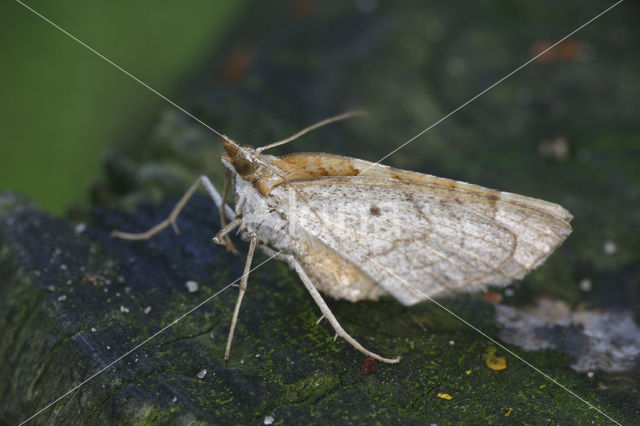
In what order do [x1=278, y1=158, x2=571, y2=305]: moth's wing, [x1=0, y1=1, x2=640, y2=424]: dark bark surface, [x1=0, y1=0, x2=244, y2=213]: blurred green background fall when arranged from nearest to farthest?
[x1=0, y1=1, x2=640, y2=424]: dark bark surface
[x1=278, y1=158, x2=571, y2=305]: moth's wing
[x1=0, y1=0, x2=244, y2=213]: blurred green background

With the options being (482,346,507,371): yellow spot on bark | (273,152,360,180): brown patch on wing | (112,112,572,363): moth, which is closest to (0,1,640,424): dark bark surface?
(482,346,507,371): yellow spot on bark

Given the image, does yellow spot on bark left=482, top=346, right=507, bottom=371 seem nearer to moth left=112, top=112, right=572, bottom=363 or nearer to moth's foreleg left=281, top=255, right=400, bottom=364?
moth left=112, top=112, right=572, bottom=363

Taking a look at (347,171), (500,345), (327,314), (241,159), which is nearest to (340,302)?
(327,314)

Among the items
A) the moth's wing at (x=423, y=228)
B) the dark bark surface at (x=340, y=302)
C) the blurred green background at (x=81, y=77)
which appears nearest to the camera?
the dark bark surface at (x=340, y=302)

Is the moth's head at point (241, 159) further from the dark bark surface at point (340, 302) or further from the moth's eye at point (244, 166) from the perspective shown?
the dark bark surface at point (340, 302)

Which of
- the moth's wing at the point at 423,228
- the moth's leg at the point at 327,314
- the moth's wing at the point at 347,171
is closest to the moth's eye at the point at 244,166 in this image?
the moth's wing at the point at 347,171
